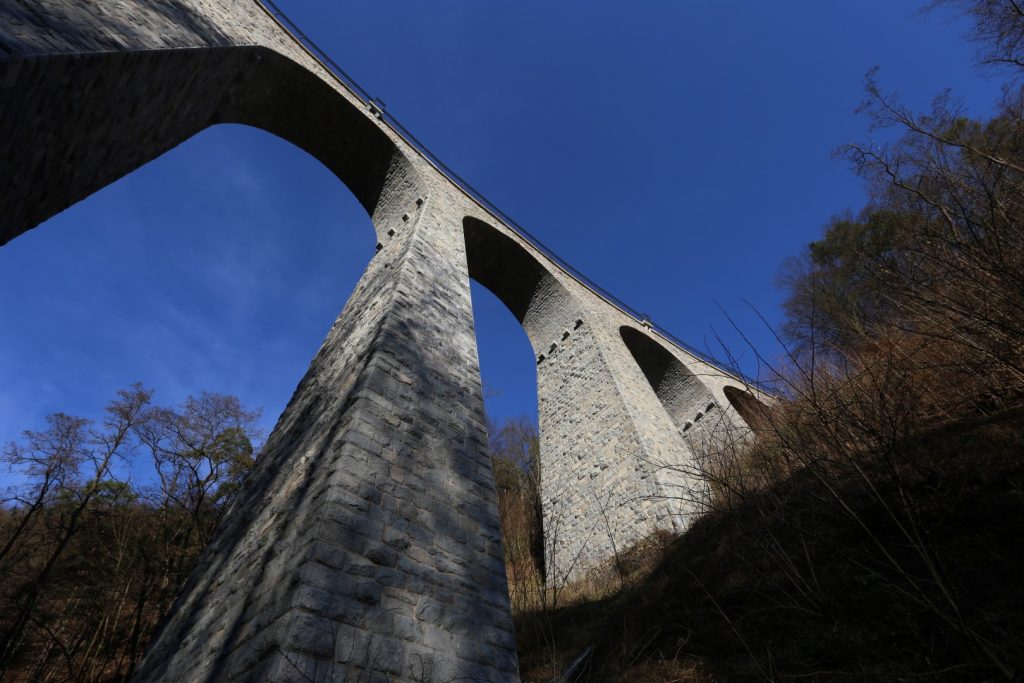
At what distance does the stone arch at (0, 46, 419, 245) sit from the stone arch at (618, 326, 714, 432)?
774 centimetres

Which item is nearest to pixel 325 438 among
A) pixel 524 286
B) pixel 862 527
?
pixel 862 527

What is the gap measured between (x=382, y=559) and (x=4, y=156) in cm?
371

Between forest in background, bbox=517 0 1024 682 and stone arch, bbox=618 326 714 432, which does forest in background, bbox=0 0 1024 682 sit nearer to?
forest in background, bbox=517 0 1024 682

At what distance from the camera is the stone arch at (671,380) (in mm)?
13703

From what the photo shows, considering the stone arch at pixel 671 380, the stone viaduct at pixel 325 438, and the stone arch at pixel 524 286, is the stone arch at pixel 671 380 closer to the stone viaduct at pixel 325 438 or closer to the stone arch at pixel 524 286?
the stone arch at pixel 524 286

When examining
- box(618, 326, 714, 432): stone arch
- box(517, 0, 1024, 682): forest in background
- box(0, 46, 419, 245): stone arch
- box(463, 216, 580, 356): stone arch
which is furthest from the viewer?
box(618, 326, 714, 432): stone arch

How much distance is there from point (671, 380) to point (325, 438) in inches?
489

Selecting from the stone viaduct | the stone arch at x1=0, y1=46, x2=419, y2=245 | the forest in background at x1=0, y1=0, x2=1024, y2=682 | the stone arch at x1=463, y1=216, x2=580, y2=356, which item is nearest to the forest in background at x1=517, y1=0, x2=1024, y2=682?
the forest in background at x1=0, y1=0, x2=1024, y2=682

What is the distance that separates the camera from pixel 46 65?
3.27 m

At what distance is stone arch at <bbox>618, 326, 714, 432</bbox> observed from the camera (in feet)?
45.0

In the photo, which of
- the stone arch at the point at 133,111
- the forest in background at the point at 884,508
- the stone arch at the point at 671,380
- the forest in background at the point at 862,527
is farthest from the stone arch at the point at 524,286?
the forest in background at the point at 884,508

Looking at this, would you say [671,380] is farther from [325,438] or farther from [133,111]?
[133,111]

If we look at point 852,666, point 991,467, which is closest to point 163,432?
point 852,666

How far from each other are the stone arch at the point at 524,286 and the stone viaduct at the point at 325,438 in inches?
107
